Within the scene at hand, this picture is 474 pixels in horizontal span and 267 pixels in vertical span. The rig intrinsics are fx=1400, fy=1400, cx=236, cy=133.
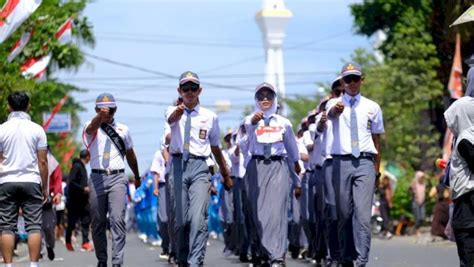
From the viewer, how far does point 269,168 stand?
16.4m

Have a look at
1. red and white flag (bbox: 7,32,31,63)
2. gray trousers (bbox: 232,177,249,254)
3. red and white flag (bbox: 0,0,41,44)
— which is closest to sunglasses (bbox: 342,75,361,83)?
gray trousers (bbox: 232,177,249,254)

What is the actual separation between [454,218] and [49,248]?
12065 mm

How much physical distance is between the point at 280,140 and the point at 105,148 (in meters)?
2.04

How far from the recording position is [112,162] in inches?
630

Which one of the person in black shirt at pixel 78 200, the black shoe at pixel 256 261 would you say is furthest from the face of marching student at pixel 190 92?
the person in black shirt at pixel 78 200

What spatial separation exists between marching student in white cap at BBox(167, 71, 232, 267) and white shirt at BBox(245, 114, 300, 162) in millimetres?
1315

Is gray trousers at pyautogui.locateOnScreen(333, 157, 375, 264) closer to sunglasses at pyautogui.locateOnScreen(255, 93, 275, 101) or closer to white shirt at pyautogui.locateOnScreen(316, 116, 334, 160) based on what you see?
white shirt at pyautogui.locateOnScreen(316, 116, 334, 160)

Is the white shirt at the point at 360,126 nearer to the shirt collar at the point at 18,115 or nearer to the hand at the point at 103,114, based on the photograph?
the hand at the point at 103,114

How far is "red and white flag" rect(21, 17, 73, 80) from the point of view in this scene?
91.5 feet

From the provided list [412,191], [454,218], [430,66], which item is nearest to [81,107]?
[430,66]

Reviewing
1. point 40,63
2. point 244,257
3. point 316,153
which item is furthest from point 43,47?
point 316,153

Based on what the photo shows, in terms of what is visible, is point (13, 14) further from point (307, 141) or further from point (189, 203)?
point (189, 203)

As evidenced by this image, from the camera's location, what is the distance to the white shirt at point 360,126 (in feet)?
50.3

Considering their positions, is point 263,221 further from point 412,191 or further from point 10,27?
point 412,191
